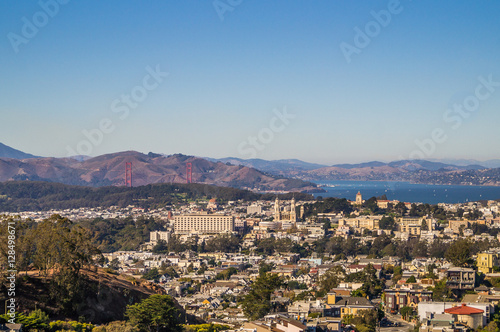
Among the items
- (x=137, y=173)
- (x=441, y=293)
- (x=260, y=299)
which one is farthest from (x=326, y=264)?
(x=137, y=173)

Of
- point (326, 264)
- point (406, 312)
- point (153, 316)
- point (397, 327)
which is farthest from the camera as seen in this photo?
point (326, 264)

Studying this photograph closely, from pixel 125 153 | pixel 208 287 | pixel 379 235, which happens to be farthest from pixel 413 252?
pixel 125 153

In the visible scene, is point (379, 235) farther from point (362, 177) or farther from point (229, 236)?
point (362, 177)

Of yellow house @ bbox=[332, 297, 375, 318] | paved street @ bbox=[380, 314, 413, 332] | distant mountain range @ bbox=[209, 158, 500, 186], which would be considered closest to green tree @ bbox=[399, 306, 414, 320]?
paved street @ bbox=[380, 314, 413, 332]

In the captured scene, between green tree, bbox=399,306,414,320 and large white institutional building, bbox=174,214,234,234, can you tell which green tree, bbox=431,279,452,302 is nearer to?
green tree, bbox=399,306,414,320

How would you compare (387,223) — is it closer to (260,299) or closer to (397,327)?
(260,299)

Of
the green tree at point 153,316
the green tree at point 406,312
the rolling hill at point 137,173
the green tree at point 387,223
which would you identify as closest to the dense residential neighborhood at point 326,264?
the green tree at point 406,312

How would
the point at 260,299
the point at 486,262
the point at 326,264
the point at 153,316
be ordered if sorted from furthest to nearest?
the point at 326,264, the point at 486,262, the point at 260,299, the point at 153,316
